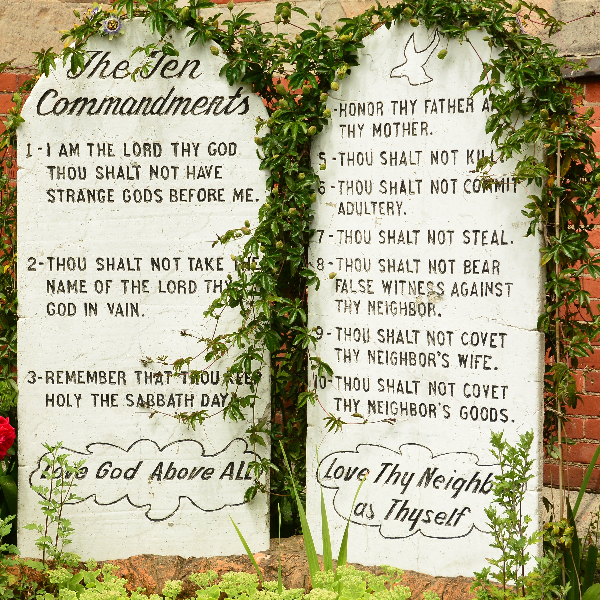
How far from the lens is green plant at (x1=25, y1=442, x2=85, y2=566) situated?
2604 mm

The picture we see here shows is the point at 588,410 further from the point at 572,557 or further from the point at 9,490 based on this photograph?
the point at 9,490

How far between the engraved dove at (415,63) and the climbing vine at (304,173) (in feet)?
0.26

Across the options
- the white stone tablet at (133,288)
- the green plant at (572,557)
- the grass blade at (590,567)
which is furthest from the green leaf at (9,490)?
the grass blade at (590,567)

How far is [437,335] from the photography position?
2.76 meters

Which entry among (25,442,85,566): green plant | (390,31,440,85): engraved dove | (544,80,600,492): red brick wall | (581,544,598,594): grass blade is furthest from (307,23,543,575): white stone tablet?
(544,80,600,492): red brick wall

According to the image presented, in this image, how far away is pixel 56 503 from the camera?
2.67 m

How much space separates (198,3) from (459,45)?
1.07 meters

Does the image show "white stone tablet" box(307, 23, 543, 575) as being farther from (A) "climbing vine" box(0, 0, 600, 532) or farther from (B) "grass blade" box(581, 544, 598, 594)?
(B) "grass blade" box(581, 544, 598, 594)

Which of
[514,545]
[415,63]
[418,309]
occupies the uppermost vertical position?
[415,63]

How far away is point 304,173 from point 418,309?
2.36ft

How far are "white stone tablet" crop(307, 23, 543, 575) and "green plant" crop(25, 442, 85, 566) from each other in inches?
38.4

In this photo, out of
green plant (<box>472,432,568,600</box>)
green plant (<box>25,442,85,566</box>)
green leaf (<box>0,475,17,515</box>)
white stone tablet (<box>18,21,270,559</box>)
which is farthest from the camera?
green leaf (<box>0,475,17,515</box>)

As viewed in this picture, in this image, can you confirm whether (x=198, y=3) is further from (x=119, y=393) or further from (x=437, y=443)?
(x=437, y=443)

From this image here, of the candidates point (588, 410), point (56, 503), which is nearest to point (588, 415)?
point (588, 410)
